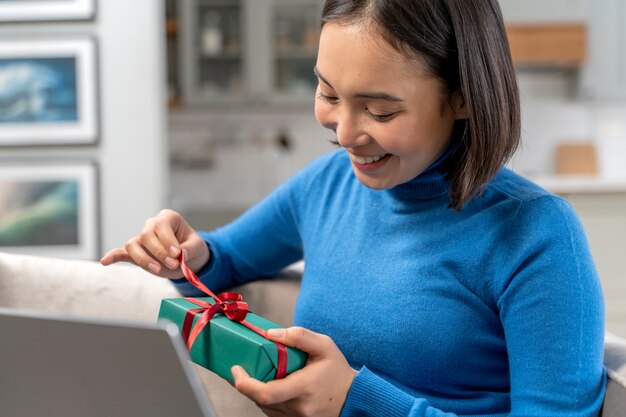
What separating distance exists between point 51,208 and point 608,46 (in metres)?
3.33

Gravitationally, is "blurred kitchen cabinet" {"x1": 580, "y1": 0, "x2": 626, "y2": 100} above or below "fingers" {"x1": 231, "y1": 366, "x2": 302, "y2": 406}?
above

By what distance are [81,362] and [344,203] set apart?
759 millimetres

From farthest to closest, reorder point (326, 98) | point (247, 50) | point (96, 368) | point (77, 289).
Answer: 1. point (247, 50)
2. point (77, 289)
3. point (326, 98)
4. point (96, 368)

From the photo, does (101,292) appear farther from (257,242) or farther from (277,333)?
(277,333)

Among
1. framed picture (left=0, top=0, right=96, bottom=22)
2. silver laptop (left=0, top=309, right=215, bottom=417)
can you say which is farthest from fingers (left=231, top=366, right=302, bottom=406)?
framed picture (left=0, top=0, right=96, bottom=22)

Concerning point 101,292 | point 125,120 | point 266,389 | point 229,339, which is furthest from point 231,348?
point 125,120

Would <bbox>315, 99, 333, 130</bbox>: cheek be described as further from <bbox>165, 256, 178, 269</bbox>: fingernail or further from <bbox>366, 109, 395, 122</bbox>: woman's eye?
<bbox>165, 256, 178, 269</bbox>: fingernail

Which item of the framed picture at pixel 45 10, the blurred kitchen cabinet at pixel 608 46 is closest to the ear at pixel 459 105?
the framed picture at pixel 45 10

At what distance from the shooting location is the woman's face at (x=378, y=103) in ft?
3.60

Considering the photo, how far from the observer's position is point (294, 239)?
156 cm

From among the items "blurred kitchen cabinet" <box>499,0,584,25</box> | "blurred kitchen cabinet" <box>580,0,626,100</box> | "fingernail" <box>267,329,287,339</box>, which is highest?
"blurred kitchen cabinet" <box>499,0,584,25</box>

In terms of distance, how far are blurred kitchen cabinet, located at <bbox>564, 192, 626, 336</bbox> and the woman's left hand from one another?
3.15 m

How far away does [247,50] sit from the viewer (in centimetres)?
545

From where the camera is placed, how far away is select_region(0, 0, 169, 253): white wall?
379cm
